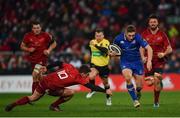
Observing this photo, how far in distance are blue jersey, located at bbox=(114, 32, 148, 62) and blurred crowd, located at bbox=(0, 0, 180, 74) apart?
10.1 metres

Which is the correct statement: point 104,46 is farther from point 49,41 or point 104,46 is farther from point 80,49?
point 80,49

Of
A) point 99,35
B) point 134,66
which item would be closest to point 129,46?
point 134,66

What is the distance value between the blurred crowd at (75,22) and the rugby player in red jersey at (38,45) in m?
7.87

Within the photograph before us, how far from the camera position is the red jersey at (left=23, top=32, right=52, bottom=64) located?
62.6 feet

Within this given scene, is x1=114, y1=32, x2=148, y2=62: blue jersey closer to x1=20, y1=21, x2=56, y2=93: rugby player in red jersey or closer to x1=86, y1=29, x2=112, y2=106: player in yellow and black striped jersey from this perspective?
x1=86, y1=29, x2=112, y2=106: player in yellow and black striped jersey

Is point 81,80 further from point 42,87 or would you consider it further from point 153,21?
point 153,21

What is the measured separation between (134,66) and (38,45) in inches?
137

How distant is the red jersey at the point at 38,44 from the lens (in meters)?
19.1

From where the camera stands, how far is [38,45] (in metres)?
19.1

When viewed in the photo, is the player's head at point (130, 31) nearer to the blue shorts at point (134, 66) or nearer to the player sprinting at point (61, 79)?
the blue shorts at point (134, 66)

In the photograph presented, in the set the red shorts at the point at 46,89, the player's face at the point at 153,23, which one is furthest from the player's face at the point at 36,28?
the red shorts at the point at 46,89

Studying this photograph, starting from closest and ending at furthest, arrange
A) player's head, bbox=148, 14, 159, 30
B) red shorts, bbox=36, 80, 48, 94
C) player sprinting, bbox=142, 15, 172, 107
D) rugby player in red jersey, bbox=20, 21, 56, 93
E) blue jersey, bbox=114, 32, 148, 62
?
red shorts, bbox=36, 80, 48, 94 → blue jersey, bbox=114, 32, 148, 62 → player's head, bbox=148, 14, 159, 30 → player sprinting, bbox=142, 15, 172, 107 → rugby player in red jersey, bbox=20, 21, 56, 93

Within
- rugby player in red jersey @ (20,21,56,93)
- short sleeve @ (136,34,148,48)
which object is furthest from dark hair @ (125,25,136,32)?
rugby player in red jersey @ (20,21,56,93)

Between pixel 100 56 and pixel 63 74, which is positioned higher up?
pixel 100 56
